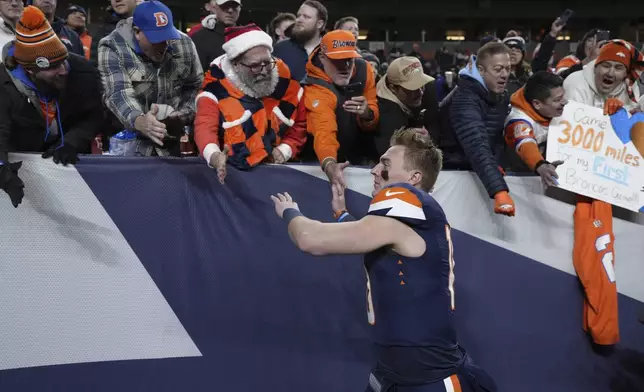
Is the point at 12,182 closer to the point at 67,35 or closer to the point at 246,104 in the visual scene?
the point at 246,104

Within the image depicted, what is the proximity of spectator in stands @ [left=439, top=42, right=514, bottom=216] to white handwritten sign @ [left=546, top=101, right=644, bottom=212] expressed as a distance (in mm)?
408

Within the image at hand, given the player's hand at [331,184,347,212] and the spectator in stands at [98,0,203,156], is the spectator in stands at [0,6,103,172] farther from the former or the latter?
the player's hand at [331,184,347,212]

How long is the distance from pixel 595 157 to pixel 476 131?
0.90 metres

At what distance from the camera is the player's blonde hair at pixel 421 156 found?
366cm

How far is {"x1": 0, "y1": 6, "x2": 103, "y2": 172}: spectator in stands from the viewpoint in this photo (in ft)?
13.9

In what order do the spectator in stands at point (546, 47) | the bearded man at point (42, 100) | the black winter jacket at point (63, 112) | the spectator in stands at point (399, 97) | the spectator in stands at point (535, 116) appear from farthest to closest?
1. the spectator in stands at point (546, 47)
2. the spectator in stands at point (399, 97)
3. the spectator in stands at point (535, 116)
4. the black winter jacket at point (63, 112)
5. the bearded man at point (42, 100)

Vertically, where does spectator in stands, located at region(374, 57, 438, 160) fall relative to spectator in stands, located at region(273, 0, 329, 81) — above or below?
below

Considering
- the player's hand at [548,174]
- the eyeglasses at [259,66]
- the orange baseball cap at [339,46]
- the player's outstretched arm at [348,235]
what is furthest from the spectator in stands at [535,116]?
the player's outstretched arm at [348,235]

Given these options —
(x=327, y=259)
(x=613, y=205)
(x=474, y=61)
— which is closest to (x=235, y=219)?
(x=327, y=259)

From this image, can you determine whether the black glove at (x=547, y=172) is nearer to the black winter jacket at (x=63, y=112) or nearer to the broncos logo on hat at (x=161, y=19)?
the broncos logo on hat at (x=161, y=19)

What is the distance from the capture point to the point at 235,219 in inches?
189

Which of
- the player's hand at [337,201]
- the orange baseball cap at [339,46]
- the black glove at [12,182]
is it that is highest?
the orange baseball cap at [339,46]

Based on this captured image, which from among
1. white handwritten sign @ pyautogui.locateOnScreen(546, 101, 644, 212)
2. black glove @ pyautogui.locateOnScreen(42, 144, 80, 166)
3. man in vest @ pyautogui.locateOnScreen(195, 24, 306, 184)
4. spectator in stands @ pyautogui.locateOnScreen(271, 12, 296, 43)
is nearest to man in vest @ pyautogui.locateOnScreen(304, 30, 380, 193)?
man in vest @ pyautogui.locateOnScreen(195, 24, 306, 184)

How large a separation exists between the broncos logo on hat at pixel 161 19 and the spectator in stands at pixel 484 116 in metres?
2.04
